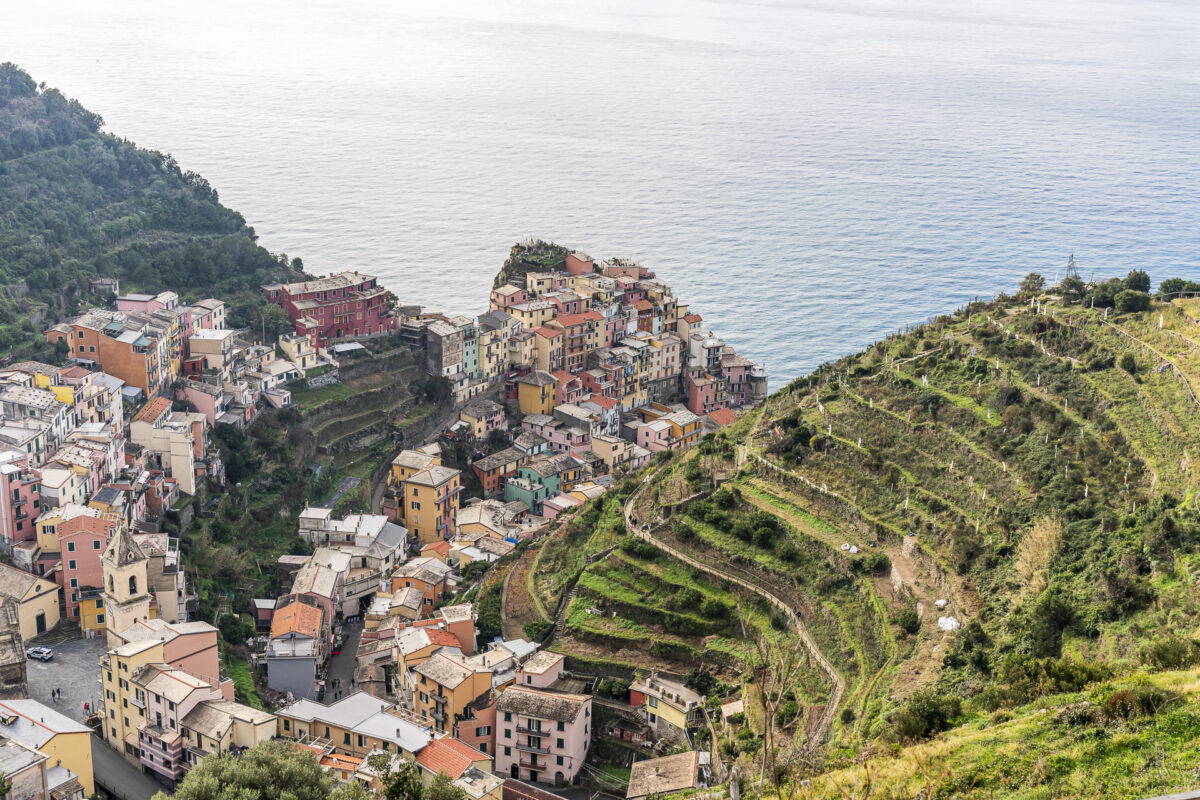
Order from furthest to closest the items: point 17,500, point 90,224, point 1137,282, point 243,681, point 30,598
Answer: point 90,224
point 1137,282
point 17,500
point 243,681
point 30,598

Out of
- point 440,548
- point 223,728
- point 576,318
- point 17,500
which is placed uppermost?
point 576,318

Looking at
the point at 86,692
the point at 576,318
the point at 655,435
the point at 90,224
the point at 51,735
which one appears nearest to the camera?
the point at 51,735

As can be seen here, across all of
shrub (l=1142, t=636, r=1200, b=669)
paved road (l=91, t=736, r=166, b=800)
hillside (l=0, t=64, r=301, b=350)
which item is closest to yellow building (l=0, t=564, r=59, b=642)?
paved road (l=91, t=736, r=166, b=800)

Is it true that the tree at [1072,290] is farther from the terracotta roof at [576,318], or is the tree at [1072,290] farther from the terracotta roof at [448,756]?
the terracotta roof at [448,756]

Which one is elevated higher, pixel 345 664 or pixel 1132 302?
pixel 1132 302

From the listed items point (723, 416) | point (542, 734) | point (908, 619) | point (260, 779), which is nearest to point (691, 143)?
point (723, 416)

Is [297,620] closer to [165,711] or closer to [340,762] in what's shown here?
[165,711]

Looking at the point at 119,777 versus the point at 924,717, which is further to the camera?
the point at 119,777

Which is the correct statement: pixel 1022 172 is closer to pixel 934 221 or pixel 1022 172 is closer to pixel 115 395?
pixel 934 221
